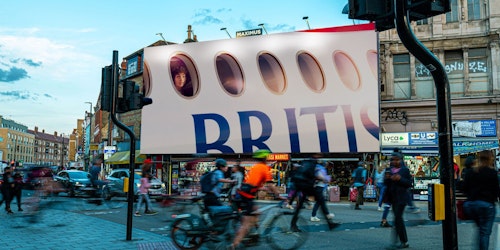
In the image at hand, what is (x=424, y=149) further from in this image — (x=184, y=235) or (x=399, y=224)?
(x=184, y=235)

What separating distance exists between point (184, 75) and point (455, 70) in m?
16.5

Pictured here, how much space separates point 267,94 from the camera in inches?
1097

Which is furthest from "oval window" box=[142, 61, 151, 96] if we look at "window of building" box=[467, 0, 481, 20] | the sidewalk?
"window of building" box=[467, 0, 481, 20]

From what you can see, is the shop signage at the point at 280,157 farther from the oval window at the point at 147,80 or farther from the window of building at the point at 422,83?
the oval window at the point at 147,80

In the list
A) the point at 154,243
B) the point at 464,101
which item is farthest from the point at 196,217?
the point at 464,101

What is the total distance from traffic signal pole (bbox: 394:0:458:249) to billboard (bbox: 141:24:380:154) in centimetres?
2085

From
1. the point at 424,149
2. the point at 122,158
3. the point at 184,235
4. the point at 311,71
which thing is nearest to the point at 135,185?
the point at 311,71

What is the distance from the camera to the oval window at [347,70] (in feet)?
85.4

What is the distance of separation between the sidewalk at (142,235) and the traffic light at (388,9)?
324 centimetres

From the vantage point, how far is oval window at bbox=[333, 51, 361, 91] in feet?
85.4

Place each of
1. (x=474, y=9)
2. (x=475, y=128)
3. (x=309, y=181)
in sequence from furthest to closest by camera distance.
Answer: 1. (x=474, y=9)
2. (x=475, y=128)
3. (x=309, y=181)

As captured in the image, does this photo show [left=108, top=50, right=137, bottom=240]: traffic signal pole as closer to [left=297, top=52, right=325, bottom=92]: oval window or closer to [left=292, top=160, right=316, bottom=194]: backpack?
[left=292, top=160, right=316, bottom=194]: backpack

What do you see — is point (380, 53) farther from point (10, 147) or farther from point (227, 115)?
point (10, 147)

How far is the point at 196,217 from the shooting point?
7.77 meters
